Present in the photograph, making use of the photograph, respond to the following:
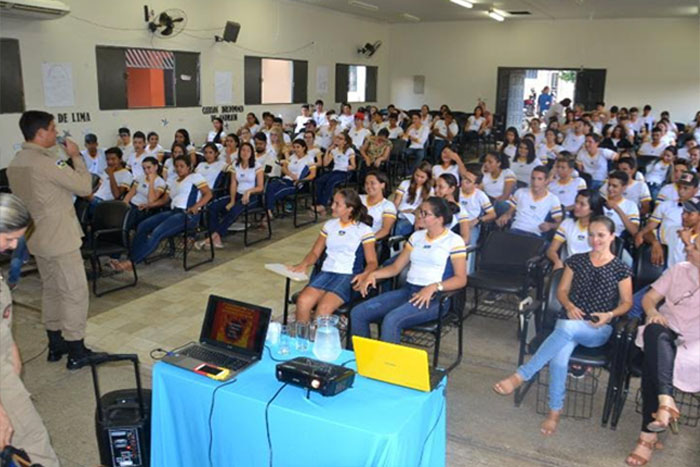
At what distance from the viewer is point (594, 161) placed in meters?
7.47

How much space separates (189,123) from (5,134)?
11.1 ft

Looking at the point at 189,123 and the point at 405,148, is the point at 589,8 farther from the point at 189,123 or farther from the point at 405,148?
the point at 189,123

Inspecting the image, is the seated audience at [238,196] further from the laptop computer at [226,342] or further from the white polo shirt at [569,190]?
the laptop computer at [226,342]

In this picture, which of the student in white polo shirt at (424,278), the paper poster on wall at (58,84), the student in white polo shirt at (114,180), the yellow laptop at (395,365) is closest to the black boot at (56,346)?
the student in white polo shirt at (424,278)

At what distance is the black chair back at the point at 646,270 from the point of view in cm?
430

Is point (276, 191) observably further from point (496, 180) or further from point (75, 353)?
point (75, 353)

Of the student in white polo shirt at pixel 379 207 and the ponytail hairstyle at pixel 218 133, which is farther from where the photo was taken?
the ponytail hairstyle at pixel 218 133

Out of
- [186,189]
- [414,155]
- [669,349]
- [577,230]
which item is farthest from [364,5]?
[669,349]

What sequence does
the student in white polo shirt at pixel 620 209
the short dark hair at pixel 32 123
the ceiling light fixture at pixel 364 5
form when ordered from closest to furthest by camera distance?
the short dark hair at pixel 32 123, the student in white polo shirt at pixel 620 209, the ceiling light fixture at pixel 364 5

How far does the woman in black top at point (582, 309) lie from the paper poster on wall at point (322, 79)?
37.8 ft

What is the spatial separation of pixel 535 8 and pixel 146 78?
8.48 meters

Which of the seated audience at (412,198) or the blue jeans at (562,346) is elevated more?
the seated audience at (412,198)

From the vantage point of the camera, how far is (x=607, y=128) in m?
10.7

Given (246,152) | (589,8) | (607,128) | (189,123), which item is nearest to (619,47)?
(589,8)
